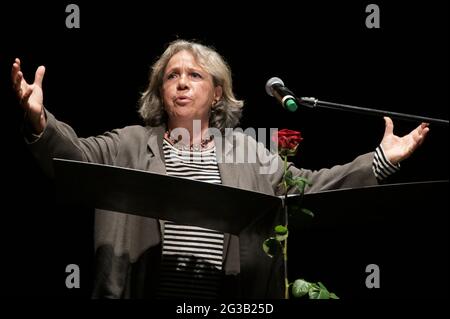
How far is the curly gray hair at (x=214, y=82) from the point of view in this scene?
222 cm

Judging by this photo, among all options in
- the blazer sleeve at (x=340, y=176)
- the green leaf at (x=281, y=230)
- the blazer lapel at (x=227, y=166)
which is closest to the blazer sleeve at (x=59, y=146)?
the blazer lapel at (x=227, y=166)

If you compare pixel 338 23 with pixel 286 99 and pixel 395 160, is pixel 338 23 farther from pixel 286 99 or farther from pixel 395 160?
pixel 286 99

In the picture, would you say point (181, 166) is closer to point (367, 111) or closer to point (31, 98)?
point (31, 98)

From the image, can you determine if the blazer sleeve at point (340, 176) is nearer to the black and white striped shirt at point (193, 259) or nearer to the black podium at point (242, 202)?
the black and white striped shirt at point (193, 259)

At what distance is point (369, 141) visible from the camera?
2680 millimetres

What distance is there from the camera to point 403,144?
1895 millimetres

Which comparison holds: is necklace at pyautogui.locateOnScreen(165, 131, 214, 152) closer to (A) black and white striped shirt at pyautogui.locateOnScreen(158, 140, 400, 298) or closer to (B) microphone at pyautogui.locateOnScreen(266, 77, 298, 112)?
(A) black and white striped shirt at pyautogui.locateOnScreen(158, 140, 400, 298)

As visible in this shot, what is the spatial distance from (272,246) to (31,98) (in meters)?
0.73

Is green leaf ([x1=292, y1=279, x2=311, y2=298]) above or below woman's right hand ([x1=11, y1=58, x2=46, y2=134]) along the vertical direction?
below

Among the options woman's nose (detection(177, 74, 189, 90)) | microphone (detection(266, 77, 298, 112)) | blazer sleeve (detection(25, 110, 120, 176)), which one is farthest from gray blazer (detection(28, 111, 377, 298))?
microphone (detection(266, 77, 298, 112))

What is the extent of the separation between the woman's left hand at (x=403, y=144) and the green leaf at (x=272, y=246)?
1.96ft

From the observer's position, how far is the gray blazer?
1527mm

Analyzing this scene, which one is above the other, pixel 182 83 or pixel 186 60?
pixel 186 60

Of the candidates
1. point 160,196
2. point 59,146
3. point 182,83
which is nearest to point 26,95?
point 59,146
